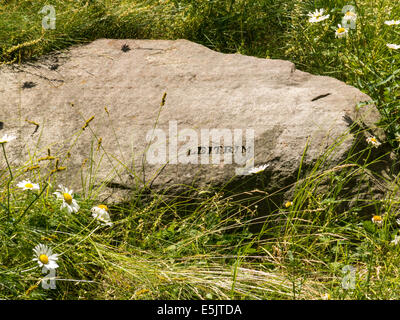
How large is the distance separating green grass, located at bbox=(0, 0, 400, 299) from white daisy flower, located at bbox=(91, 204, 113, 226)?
0.22 ft

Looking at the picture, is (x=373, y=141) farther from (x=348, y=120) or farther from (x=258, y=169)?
(x=258, y=169)

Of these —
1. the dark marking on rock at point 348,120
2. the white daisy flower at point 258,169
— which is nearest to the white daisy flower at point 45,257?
the white daisy flower at point 258,169

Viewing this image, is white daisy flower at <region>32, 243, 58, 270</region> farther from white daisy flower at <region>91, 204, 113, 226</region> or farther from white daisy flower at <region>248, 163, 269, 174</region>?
white daisy flower at <region>248, 163, 269, 174</region>

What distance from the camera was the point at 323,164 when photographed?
268cm

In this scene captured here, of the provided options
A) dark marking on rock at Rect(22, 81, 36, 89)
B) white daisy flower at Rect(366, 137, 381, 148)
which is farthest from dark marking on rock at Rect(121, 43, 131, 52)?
white daisy flower at Rect(366, 137, 381, 148)

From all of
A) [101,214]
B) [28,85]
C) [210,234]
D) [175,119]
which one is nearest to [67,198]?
[101,214]

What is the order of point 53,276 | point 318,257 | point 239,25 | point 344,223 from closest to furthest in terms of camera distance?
1. point 53,276
2. point 318,257
3. point 344,223
4. point 239,25

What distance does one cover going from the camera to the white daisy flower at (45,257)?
6.55 ft

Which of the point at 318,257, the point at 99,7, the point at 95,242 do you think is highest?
the point at 99,7

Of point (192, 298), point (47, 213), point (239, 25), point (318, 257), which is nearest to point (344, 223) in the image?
point (318, 257)

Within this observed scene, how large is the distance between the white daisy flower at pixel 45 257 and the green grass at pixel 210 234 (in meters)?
0.06

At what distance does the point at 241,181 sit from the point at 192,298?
2.30 feet

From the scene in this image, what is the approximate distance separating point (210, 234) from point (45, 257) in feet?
2.77

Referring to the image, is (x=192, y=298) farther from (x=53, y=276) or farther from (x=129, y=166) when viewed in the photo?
(x=129, y=166)
